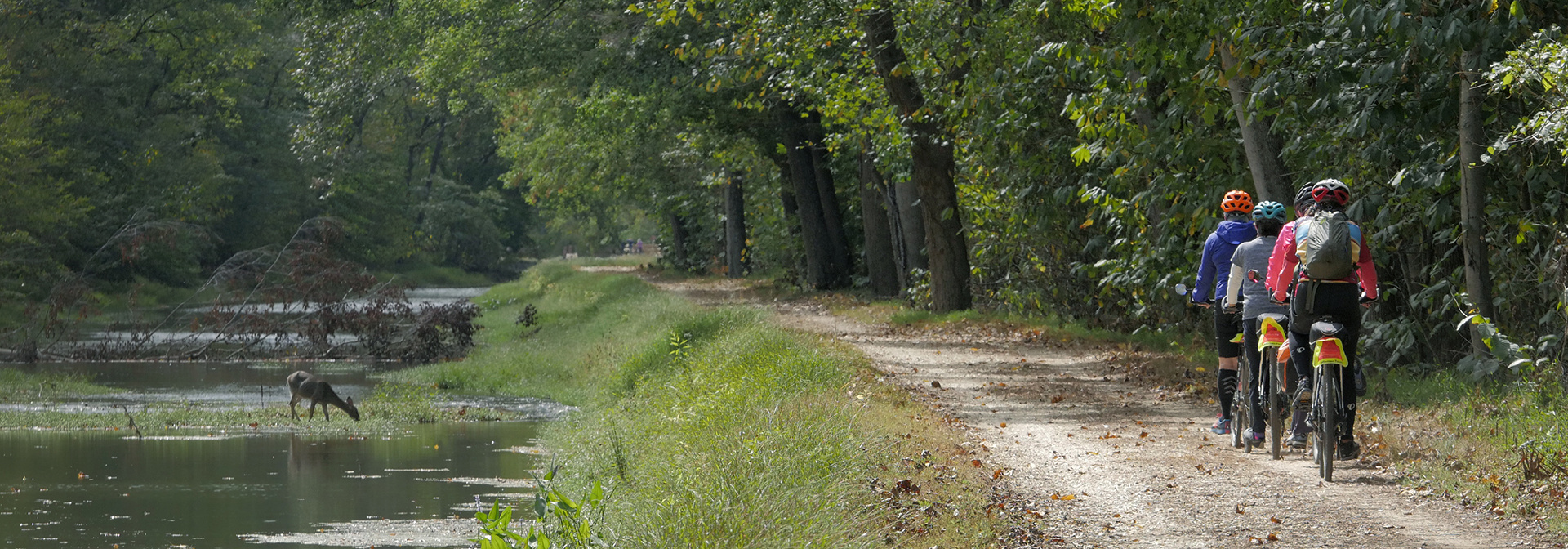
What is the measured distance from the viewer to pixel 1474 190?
1111 centimetres

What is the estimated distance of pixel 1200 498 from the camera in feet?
27.7

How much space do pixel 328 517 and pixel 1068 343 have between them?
995 centimetres

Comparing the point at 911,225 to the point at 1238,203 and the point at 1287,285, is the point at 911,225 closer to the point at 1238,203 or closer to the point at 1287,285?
the point at 1238,203

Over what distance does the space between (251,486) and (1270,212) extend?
9.89 m

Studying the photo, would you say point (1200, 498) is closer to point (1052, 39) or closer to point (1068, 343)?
point (1052, 39)

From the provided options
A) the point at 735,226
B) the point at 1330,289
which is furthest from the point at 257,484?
the point at 735,226

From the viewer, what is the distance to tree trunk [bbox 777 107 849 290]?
32844 mm

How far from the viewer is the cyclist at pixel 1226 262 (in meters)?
9.94

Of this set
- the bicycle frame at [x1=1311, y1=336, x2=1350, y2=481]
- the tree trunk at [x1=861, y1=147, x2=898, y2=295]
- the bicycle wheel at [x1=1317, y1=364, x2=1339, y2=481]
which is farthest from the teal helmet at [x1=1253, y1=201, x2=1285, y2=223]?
the tree trunk at [x1=861, y1=147, x2=898, y2=295]

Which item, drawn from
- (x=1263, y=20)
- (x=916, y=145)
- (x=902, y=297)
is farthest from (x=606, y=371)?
(x=1263, y=20)

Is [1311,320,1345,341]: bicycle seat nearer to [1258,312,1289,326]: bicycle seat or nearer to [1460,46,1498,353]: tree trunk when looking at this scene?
[1258,312,1289,326]: bicycle seat

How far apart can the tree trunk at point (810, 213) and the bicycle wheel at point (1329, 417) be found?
78.1 ft

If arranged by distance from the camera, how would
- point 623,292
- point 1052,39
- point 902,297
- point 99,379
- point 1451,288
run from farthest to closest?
point 623,292
point 902,297
point 99,379
point 1052,39
point 1451,288

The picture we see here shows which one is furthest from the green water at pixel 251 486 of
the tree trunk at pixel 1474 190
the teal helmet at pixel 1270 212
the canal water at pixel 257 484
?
the tree trunk at pixel 1474 190
